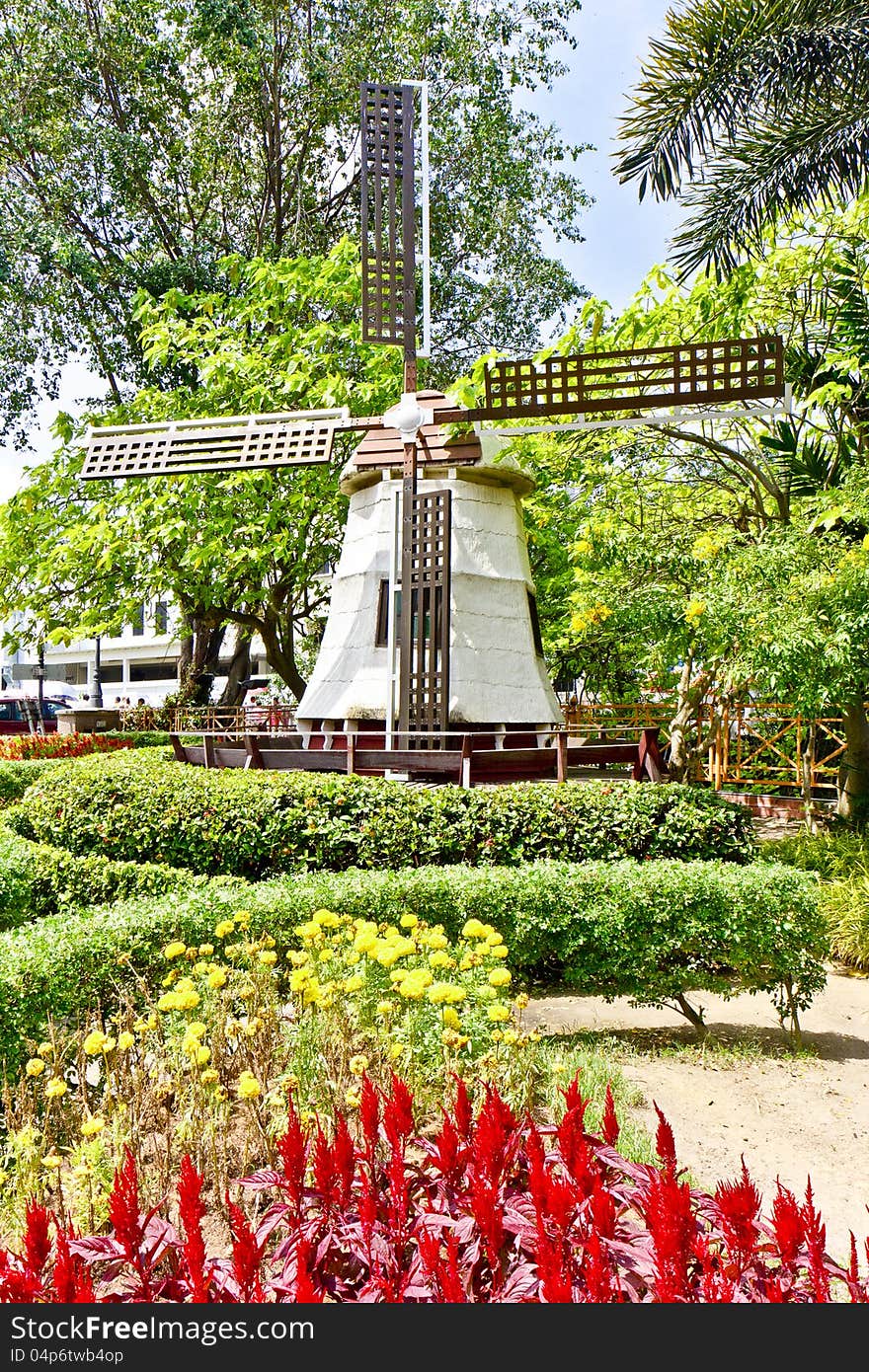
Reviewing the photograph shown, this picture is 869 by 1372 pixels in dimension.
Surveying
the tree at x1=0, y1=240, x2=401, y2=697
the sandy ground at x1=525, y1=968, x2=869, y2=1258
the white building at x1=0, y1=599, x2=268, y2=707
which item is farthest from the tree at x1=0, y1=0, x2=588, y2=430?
the white building at x1=0, y1=599, x2=268, y2=707

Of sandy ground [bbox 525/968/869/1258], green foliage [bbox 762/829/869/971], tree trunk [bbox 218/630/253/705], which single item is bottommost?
sandy ground [bbox 525/968/869/1258]

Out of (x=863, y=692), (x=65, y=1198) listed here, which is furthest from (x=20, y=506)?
(x=65, y=1198)

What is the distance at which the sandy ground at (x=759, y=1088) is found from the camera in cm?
409

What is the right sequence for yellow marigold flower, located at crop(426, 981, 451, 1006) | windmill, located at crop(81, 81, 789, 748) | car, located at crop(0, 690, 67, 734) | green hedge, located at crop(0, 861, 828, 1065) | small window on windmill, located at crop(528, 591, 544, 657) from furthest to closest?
car, located at crop(0, 690, 67, 734), small window on windmill, located at crop(528, 591, 544, 657), windmill, located at crop(81, 81, 789, 748), green hedge, located at crop(0, 861, 828, 1065), yellow marigold flower, located at crop(426, 981, 451, 1006)

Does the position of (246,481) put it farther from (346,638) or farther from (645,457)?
(645,457)

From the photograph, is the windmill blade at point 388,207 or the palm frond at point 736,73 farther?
the windmill blade at point 388,207

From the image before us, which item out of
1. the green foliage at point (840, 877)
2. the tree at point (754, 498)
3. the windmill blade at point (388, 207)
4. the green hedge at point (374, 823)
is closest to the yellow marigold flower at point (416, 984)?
the green foliage at point (840, 877)

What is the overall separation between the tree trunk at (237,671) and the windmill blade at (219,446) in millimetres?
9819

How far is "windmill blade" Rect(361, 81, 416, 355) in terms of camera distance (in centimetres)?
1344

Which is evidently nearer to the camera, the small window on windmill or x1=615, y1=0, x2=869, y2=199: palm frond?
x1=615, y1=0, x2=869, y2=199: palm frond

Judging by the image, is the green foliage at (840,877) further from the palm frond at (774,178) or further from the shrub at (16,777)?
the shrub at (16,777)

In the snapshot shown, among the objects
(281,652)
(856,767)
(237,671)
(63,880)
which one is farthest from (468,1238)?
(237,671)

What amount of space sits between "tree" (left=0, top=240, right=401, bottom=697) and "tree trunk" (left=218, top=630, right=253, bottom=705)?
15.6 feet

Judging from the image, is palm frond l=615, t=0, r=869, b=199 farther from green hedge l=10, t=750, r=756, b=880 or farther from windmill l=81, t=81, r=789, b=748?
green hedge l=10, t=750, r=756, b=880
